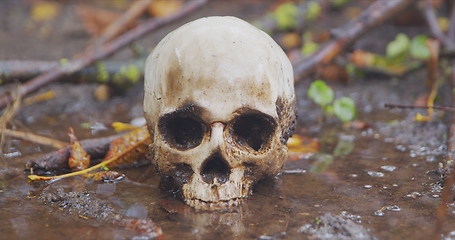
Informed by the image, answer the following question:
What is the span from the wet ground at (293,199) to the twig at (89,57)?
0.96ft

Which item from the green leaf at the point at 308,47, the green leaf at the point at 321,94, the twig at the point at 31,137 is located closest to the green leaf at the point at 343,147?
the green leaf at the point at 321,94

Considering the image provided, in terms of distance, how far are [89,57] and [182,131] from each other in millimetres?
2101

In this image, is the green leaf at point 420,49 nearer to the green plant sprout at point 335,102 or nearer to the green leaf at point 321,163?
the green plant sprout at point 335,102

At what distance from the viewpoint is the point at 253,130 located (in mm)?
2848

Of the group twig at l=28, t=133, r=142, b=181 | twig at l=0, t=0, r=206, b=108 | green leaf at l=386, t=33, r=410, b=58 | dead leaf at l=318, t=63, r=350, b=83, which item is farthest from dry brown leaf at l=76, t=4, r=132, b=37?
twig at l=28, t=133, r=142, b=181

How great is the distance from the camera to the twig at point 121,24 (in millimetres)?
5479

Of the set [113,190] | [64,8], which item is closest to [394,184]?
[113,190]

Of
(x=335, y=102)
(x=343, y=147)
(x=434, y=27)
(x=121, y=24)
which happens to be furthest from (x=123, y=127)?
(x=434, y=27)

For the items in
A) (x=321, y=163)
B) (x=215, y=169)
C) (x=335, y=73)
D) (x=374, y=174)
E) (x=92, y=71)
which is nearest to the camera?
(x=215, y=169)

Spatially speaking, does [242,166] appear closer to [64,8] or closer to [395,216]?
[395,216]

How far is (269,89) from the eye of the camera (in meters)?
2.69

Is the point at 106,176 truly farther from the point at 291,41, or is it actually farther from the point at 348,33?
the point at 291,41

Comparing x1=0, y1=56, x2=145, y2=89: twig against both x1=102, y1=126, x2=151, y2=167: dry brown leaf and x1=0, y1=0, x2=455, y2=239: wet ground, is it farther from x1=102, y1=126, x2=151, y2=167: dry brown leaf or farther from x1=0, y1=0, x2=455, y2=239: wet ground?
x1=102, y1=126, x2=151, y2=167: dry brown leaf

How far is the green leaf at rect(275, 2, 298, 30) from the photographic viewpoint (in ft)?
19.5
